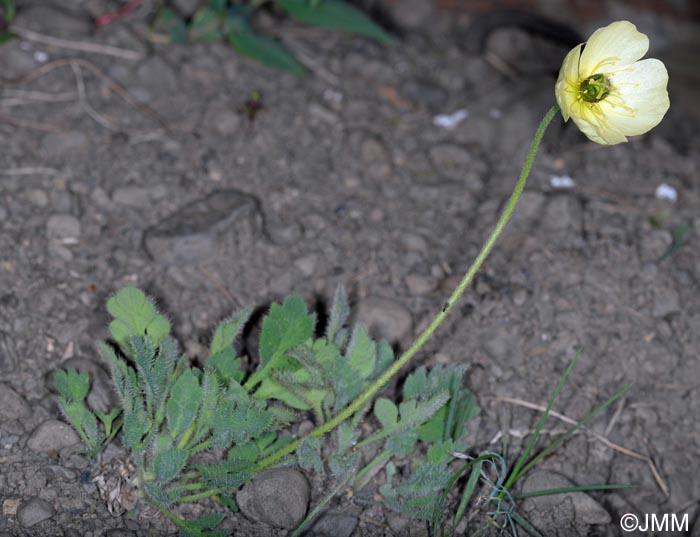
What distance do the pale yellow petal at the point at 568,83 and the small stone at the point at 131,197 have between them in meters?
1.32

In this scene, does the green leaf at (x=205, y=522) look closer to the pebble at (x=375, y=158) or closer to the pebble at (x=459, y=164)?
the pebble at (x=375, y=158)

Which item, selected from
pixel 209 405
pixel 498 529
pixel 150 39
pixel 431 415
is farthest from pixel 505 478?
pixel 150 39

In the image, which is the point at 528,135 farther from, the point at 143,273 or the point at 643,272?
the point at 143,273

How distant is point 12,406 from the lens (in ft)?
6.49

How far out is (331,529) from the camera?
6.19 feet

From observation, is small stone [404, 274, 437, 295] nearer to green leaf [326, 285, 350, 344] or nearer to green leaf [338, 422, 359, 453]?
green leaf [326, 285, 350, 344]

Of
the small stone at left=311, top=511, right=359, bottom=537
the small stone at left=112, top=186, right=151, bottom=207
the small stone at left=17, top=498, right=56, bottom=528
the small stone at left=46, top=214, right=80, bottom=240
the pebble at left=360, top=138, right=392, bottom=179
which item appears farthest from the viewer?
the pebble at left=360, top=138, right=392, bottom=179

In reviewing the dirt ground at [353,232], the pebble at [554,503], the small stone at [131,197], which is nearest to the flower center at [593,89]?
the dirt ground at [353,232]

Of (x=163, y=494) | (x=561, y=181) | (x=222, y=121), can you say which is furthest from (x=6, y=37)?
(x=561, y=181)

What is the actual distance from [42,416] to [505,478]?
1077 mm

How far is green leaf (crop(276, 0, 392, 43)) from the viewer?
2.95m

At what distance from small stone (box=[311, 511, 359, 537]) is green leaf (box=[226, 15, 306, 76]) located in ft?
5.19

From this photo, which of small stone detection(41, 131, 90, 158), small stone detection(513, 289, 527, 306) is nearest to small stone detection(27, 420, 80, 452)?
small stone detection(41, 131, 90, 158)

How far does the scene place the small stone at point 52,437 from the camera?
6.34 feet
